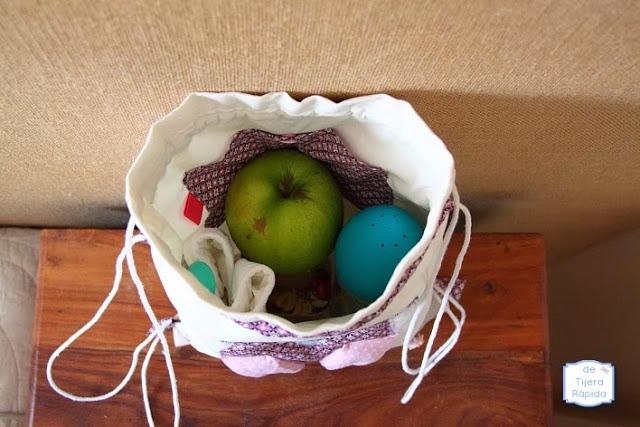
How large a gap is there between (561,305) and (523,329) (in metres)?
0.49

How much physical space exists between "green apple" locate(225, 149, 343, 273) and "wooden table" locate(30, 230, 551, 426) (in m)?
0.15

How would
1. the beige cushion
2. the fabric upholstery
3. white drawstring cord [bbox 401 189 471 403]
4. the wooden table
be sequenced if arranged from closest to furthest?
the fabric upholstery, white drawstring cord [bbox 401 189 471 403], the wooden table, the beige cushion

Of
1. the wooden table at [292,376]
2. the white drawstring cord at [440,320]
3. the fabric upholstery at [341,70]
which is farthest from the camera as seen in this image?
the wooden table at [292,376]

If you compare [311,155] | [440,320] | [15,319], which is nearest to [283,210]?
[311,155]

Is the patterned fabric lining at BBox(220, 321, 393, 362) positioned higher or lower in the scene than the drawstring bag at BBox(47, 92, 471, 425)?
lower

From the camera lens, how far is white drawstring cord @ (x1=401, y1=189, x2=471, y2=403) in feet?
1.74

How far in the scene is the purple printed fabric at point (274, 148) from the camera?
1.89ft

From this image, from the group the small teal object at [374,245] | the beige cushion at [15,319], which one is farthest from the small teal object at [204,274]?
the beige cushion at [15,319]

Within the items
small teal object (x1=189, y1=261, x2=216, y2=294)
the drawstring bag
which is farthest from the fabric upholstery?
small teal object (x1=189, y1=261, x2=216, y2=294)

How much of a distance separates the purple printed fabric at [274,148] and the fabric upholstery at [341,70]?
0.21 feet

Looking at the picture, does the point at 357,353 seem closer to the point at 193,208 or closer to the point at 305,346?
the point at 305,346

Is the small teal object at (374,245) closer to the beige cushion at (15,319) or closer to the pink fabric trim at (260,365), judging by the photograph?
the pink fabric trim at (260,365)

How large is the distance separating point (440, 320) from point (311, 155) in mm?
205

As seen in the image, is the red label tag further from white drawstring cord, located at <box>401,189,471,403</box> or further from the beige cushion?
the beige cushion
